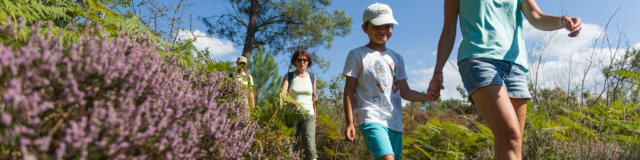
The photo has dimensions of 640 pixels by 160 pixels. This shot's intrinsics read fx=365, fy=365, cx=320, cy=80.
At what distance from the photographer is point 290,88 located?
5414 mm

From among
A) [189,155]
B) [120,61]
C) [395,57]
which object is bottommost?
[189,155]

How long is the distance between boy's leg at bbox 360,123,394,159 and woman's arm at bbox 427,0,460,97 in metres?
0.46

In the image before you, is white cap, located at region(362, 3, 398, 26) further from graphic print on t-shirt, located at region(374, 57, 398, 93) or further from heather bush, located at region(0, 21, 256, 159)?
heather bush, located at region(0, 21, 256, 159)

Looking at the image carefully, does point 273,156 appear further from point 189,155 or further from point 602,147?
point 602,147

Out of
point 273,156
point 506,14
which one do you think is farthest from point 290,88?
point 506,14

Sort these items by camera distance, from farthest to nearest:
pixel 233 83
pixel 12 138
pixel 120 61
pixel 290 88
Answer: pixel 290 88, pixel 233 83, pixel 120 61, pixel 12 138

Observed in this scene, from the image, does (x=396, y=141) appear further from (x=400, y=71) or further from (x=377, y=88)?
(x=400, y=71)

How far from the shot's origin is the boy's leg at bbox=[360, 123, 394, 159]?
7.80 feet

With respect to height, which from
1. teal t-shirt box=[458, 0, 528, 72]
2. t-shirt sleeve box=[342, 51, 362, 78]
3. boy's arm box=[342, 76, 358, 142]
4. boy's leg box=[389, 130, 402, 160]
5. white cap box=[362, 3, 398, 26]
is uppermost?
white cap box=[362, 3, 398, 26]

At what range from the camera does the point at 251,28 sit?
1429cm

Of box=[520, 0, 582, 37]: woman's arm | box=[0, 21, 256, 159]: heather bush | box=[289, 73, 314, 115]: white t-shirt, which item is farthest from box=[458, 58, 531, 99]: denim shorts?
box=[289, 73, 314, 115]: white t-shirt

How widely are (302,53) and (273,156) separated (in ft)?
11.6

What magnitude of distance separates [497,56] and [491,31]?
0.52ft

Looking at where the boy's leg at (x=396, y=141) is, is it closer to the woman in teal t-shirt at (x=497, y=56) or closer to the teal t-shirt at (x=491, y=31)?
the woman in teal t-shirt at (x=497, y=56)
